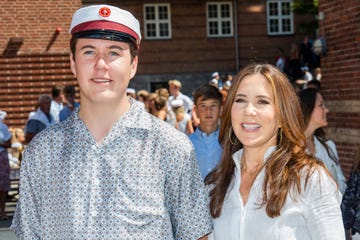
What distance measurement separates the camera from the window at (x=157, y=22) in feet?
98.6

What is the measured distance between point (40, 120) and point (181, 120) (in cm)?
228

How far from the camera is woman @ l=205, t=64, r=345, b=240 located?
334cm

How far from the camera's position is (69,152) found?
3328mm

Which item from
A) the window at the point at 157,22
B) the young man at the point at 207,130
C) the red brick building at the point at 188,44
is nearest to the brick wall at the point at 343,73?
the red brick building at the point at 188,44

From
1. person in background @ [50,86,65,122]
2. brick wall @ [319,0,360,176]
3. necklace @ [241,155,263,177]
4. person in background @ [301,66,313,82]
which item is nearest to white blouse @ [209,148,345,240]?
necklace @ [241,155,263,177]

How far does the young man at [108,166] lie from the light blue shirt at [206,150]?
360 centimetres

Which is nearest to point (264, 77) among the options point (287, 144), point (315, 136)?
point (287, 144)

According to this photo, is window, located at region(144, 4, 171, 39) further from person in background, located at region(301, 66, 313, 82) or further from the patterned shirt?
the patterned shirt

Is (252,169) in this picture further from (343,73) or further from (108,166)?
(343,73)

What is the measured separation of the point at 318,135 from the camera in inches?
273

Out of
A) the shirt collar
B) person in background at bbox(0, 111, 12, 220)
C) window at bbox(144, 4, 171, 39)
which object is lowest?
person in background at bbox(0, 111, 12, 220)

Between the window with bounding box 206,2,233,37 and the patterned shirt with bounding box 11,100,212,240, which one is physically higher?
the window with bounding box 206,2,233,37

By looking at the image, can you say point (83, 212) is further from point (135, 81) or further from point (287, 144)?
point (135, 81)

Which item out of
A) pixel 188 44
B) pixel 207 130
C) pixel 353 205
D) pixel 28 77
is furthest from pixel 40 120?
pixel 188 44
